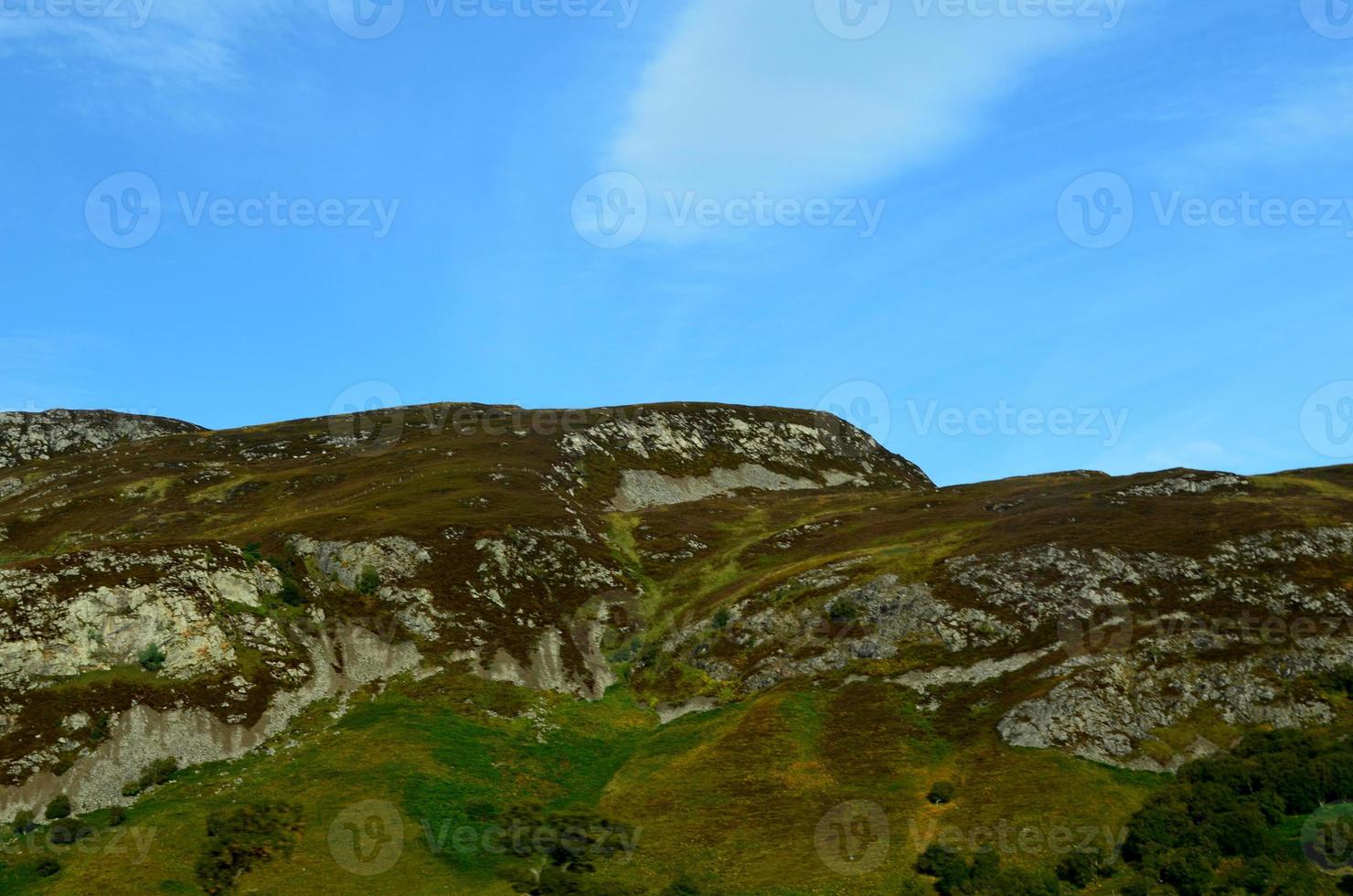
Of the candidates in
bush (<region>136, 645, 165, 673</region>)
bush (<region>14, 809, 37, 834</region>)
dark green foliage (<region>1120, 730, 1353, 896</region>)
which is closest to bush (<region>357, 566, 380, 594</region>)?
bush (<region>136, 645, 165, 673</region>)

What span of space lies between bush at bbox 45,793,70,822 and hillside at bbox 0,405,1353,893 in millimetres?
748

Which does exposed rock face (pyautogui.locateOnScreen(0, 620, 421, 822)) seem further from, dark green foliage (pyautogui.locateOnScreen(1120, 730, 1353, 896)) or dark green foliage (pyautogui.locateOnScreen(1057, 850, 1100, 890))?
dark green foliage (pyautogui.locateOnScreen(1120, 730, 1353, 896))

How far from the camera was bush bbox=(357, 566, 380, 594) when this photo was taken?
9606 centimetres

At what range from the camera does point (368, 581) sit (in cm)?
9650

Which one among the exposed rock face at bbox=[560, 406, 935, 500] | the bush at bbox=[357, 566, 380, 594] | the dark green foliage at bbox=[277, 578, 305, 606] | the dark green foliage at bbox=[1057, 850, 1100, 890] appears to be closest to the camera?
the dark green foliage at bbox=[1057, 850, 1100, 890]

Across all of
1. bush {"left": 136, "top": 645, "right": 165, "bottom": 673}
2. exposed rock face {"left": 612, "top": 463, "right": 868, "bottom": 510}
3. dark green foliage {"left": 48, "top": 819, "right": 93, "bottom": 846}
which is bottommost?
dark green foliage {"left": 48, "top": 819, "right": 93, "bottom": 846}

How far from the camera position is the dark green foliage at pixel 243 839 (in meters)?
56.9

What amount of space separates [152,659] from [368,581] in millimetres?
21674

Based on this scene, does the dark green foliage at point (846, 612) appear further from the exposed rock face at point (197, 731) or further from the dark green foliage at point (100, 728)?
the dark green foliage at point (100, 728)

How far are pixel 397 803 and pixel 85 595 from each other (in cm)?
3588

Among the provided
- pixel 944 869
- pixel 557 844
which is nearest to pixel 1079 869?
pixel 944 869

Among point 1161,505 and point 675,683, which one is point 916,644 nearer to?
point 675,683

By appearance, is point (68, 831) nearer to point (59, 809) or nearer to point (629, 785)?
point (59, 809)

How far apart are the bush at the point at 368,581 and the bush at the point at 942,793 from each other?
55289 mm
